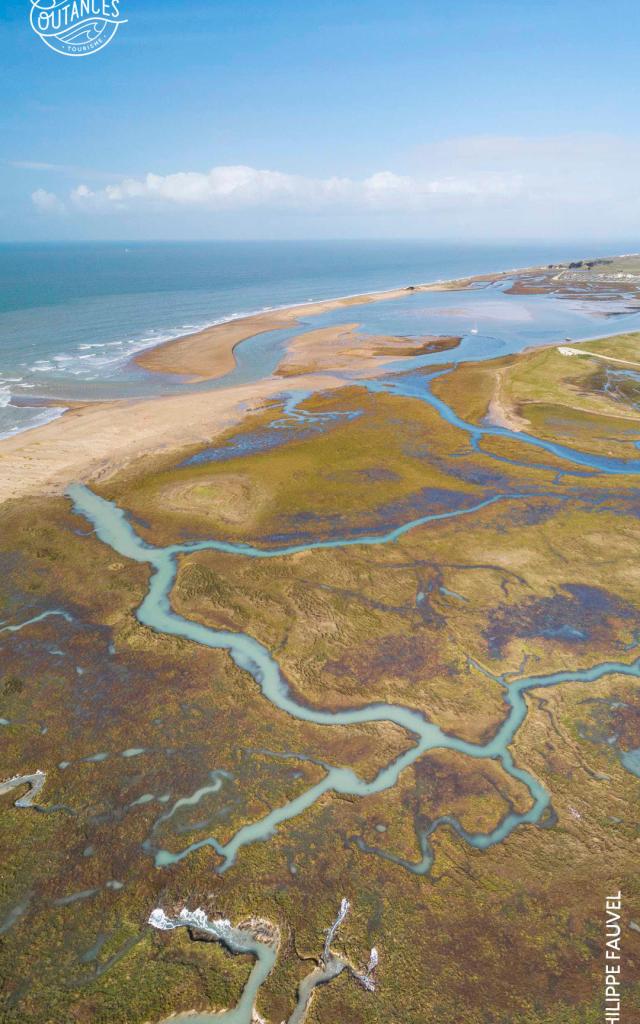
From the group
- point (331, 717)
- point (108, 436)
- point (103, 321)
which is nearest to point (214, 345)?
point (103, 321)

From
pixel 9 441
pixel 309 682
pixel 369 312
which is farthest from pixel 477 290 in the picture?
pixel 309 682

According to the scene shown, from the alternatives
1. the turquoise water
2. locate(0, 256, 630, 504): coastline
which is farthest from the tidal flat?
locate(0, 256, 630, 504): coastline

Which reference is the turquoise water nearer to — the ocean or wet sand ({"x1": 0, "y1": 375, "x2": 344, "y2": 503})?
wet sand ({"x1": 0, "y1": 375, "x2": 344, "y2": 503})

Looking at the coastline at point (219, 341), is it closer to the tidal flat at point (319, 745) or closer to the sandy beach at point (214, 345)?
the sandy beach at point (214, 345)

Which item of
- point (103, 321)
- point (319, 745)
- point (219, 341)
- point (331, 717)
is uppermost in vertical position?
point (103, 321)

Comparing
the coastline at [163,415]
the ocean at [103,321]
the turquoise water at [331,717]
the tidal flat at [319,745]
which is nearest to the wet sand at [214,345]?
the coastline at [163,415]

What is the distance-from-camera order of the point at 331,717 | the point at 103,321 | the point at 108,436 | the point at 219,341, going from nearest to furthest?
the point at 331,717 < the point at 108,436 < the point at 219,341 < the point at 103,321

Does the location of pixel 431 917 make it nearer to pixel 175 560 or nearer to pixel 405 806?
pixel 405 806

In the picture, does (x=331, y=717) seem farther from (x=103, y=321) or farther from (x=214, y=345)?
(x=103, y=321)

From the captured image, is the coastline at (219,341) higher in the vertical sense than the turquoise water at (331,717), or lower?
higher
